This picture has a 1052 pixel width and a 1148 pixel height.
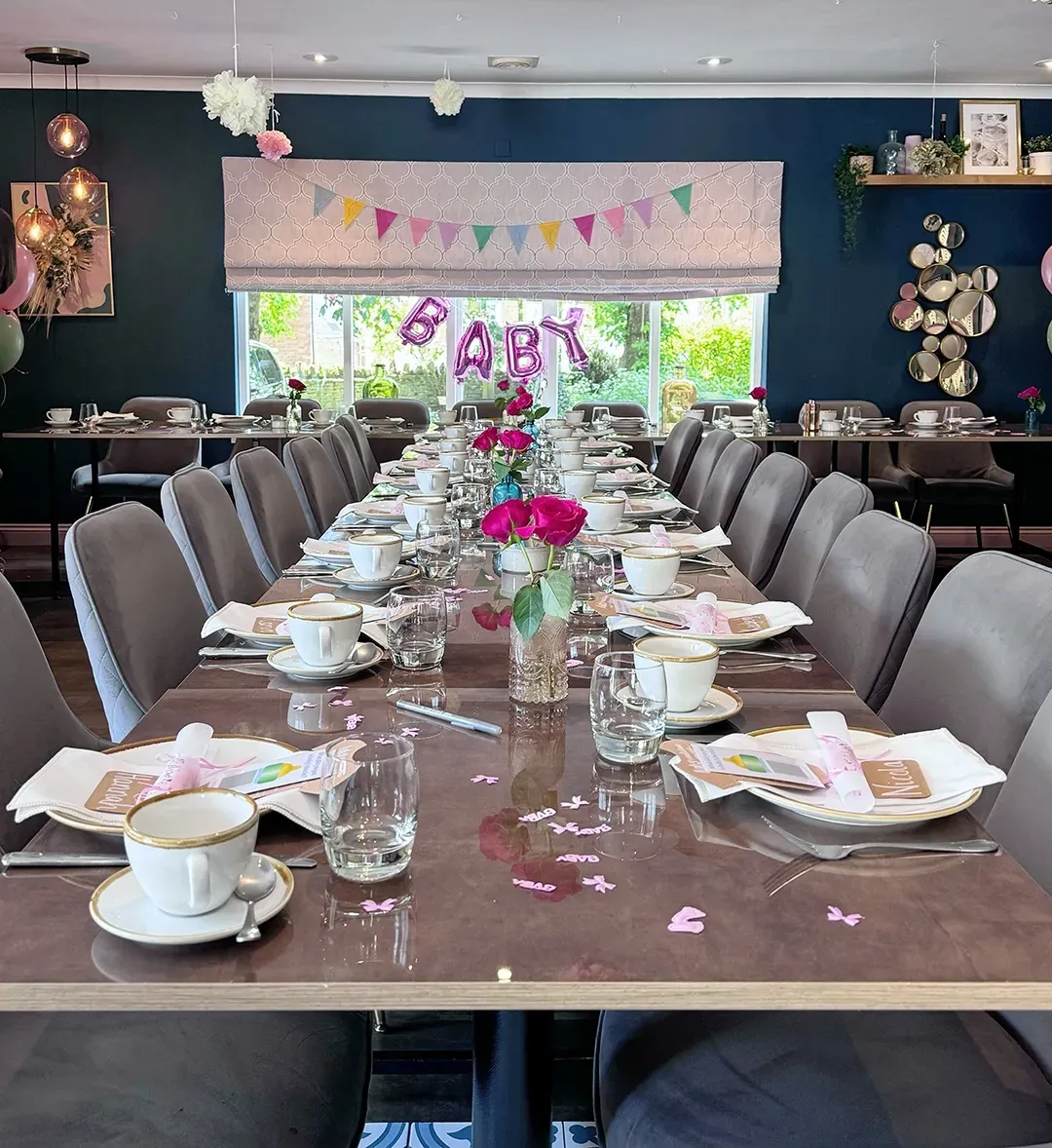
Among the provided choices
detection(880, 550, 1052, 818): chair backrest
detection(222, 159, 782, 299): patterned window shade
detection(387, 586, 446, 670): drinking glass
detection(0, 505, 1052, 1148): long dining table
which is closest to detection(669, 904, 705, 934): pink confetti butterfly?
detection(0, 505, 1052, 1148): long dining table

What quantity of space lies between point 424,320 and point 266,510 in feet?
16.4

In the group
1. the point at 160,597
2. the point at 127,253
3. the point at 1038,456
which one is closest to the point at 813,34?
the point at 1038,456

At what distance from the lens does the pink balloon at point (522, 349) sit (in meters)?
7.83

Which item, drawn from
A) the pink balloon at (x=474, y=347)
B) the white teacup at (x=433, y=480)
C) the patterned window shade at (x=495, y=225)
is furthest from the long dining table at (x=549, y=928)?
the pink balloon at (x=474, y=347)

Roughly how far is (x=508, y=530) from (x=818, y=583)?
114cm

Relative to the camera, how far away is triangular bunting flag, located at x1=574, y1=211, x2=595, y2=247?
7.39 metres

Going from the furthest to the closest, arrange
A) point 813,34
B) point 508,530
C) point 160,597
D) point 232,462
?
point 813,34, point 232,462, point 160,597, point 508,530

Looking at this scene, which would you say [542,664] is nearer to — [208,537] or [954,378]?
[208,537]

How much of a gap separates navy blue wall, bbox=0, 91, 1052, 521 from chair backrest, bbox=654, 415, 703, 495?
91.4 inches

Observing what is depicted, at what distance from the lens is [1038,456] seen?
7.52 meters

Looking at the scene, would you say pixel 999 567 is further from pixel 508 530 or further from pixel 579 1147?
pixel 579 1147

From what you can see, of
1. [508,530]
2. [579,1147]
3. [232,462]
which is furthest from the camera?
[232,462]

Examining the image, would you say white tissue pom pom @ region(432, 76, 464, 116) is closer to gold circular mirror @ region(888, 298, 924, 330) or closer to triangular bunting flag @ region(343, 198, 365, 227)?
triangular bunting flag @ region(343, 198, 365, 227)

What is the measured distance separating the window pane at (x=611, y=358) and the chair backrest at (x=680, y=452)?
8.06 feet
